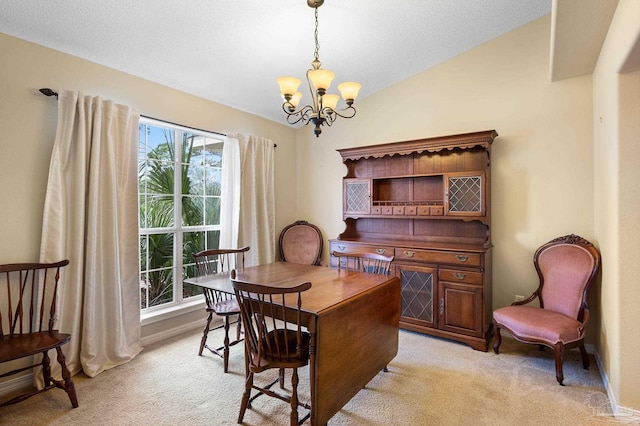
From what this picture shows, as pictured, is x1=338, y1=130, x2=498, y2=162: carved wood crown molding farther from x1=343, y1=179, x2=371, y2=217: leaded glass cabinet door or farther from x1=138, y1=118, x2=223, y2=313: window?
x1=138, y1=118, x2=223, y2=313: window

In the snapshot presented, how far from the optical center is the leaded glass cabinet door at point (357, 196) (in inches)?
157

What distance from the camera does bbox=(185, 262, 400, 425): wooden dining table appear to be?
181 cm

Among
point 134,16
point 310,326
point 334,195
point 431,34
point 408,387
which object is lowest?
point 408,387

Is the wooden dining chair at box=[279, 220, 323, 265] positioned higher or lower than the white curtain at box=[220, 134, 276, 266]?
lower

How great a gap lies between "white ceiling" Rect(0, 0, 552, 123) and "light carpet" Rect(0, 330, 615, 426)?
2.63 meters

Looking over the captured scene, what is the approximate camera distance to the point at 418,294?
3398 mm

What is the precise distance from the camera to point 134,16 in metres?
2.37

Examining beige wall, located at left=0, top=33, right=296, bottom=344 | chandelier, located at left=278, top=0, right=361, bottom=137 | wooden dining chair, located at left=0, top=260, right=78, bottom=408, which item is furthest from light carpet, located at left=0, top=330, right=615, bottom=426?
chandelier, located at left=278, top=0, right=361, bottom=137

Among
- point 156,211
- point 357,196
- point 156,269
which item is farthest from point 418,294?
point 156,211

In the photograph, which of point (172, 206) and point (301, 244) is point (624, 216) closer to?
point (301, 244)

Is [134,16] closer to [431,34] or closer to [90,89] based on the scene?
[90,89]

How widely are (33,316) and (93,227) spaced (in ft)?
2.45

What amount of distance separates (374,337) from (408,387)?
20.2 inches

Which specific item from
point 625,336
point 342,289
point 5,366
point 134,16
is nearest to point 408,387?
point 342,289
